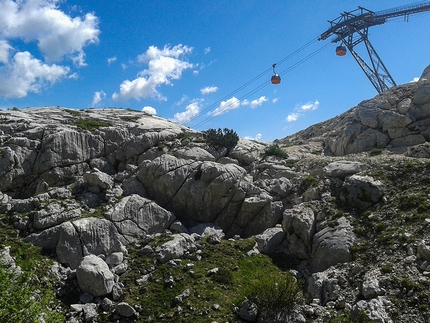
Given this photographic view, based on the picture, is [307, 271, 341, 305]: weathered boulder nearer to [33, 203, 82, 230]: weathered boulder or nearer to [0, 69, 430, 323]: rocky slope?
[0, 69, 430, 323]: rocky slope

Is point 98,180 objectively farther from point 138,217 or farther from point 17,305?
point 17,305

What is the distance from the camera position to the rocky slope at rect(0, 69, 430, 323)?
18344 millimetres

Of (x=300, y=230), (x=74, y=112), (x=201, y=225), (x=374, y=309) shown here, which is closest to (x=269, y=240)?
(x=300, y=230)

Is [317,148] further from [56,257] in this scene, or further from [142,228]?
[56,257]

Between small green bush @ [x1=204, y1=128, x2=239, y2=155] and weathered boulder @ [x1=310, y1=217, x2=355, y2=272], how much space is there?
18.4m

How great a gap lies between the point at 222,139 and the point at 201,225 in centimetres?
1431

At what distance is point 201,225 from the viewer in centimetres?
2916

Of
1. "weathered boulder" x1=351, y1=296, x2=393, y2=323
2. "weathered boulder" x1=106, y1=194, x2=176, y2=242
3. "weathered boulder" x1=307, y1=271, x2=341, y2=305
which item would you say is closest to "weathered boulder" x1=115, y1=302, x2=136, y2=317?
"weathered boulder" x1=106, y1=194, x2=176, y2=242

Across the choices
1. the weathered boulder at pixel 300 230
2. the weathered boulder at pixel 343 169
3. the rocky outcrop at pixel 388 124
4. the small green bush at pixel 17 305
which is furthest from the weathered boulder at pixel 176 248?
the rocky outcrop at pixel 388 124

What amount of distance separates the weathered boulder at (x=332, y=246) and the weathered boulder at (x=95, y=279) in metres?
13.1

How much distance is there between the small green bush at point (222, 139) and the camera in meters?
40.5

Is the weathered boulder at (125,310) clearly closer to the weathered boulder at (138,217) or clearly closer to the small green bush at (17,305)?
the small green bush at (17,305)

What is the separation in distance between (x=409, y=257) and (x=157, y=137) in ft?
95.1

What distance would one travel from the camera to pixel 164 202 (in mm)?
31062
